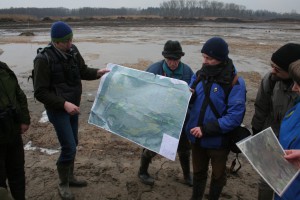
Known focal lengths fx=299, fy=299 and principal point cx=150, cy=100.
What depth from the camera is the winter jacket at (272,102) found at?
8.88ft

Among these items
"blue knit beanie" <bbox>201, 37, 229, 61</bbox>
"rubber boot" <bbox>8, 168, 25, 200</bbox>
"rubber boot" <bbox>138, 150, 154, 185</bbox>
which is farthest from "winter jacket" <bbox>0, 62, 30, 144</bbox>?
"blue knit beanie" <bbox>201, 37, 229, 61</bbox>

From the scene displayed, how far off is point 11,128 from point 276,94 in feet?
8.29

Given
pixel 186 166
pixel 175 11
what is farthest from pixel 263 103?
pixel 175 11

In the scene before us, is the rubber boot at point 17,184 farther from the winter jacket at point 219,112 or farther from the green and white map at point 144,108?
the winter jacket at point 219,112

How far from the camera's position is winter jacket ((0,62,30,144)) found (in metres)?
2.80

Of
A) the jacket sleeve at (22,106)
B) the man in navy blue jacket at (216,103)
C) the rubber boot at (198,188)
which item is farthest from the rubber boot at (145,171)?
the jacket sleeve at (22,106)

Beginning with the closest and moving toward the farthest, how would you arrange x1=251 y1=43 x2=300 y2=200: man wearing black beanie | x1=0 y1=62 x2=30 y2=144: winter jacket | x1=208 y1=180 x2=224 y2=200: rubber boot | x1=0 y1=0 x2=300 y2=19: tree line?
x1=251 y1=43 x2=300 y2=200: man wearing black beanie < x1=0 y1=62 x2=30 y2=144: winter jacket < x1=208 y1=180 x2=224 y2=200: rubber boot < x1=0 y1=0 x2=300 y2=19: tree line

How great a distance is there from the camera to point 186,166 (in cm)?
401

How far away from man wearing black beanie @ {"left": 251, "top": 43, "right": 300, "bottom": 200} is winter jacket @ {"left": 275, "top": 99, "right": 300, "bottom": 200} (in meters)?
0.54

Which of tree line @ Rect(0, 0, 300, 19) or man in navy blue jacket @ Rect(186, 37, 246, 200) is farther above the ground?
tree line @ Rect(0, 0, 300, 19)

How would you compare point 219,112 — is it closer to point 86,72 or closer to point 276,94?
point 276,94

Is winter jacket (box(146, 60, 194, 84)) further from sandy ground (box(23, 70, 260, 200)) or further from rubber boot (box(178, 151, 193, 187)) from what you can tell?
sandy ground (box(23, 70, 260, 200))

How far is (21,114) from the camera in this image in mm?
3047

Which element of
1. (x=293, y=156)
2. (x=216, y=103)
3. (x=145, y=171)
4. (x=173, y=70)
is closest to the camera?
(x=293, y=156)
